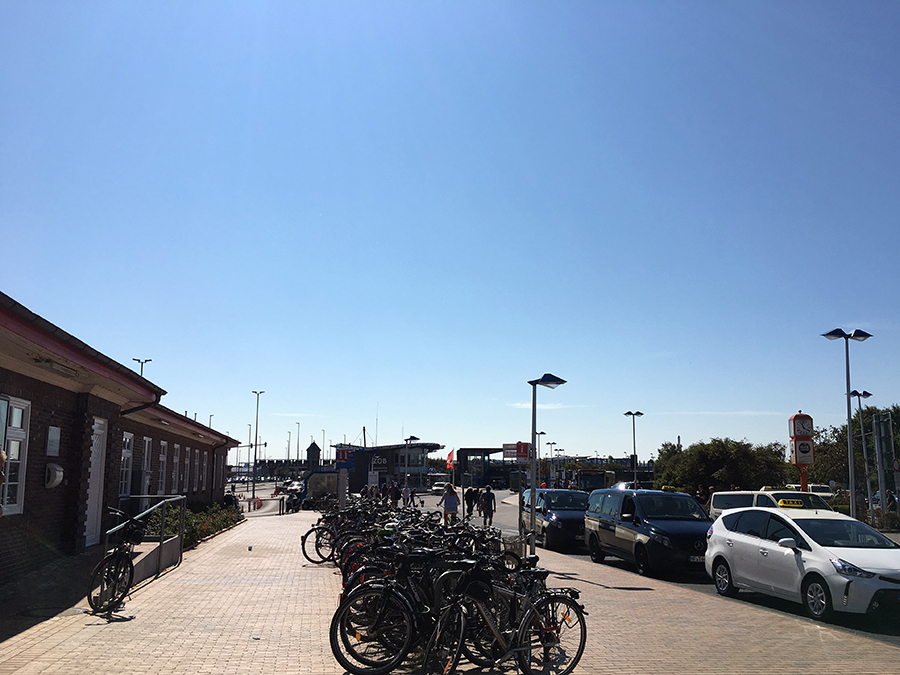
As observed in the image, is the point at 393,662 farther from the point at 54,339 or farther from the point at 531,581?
the point at 54,339

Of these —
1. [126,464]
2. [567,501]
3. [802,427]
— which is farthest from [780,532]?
[126,464]

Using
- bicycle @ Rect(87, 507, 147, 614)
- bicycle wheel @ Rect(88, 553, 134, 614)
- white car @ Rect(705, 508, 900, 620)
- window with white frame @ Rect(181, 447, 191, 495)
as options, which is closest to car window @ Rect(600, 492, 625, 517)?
white car @ Rect(705, 508, 900, 620)

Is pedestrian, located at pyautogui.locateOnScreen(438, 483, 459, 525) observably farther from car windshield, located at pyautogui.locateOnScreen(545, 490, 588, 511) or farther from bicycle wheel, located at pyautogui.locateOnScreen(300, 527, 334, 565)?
bicycle wheel, located at pyautogui.locateOnScreen(300, 527, 334, 565)

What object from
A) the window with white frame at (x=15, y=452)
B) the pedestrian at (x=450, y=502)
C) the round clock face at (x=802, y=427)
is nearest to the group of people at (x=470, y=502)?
the pedestrian at (x=450, y=502)

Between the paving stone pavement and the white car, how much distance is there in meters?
0.46

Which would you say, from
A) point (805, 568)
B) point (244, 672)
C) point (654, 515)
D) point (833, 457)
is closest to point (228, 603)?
point (244, 672)

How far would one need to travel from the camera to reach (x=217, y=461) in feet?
125

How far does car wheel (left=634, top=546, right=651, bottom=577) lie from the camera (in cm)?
1549

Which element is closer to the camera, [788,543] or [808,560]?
[808,560]

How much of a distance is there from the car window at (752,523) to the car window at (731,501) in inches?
340

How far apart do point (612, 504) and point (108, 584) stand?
1162cm

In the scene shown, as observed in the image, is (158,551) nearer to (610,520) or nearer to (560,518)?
(610,520)

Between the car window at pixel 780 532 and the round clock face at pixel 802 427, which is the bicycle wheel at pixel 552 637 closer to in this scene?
the car window at pixel 780 532

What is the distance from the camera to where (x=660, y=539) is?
50.1 feet
